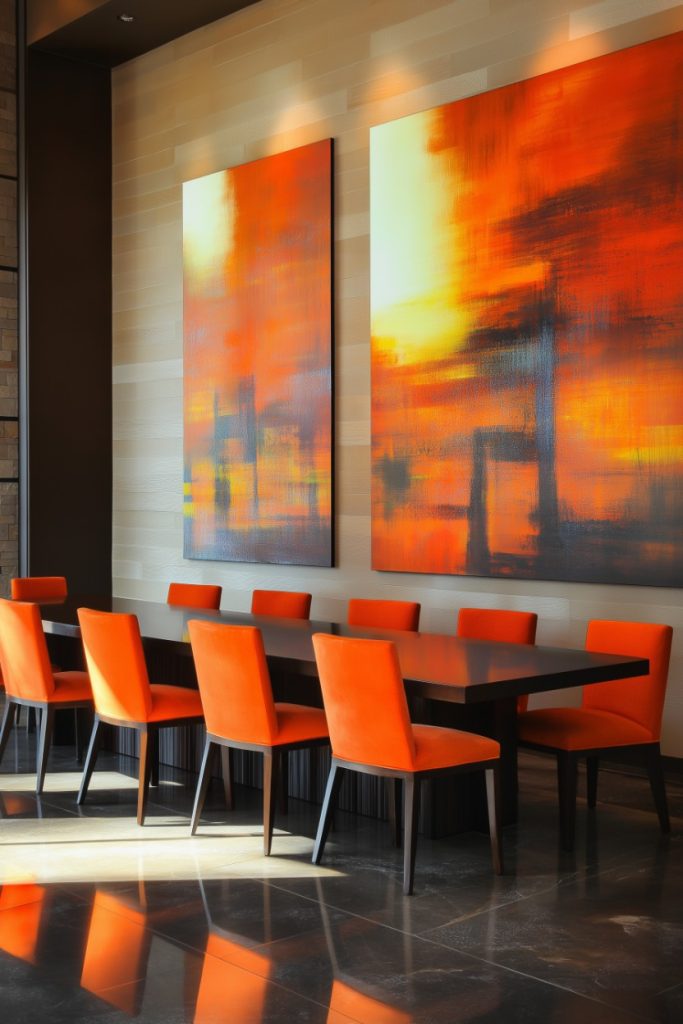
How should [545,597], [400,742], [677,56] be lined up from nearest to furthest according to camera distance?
[400,742] < [677,56] < [545,597]

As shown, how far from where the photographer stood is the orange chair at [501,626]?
5746 millimetres

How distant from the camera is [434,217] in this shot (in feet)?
23.8

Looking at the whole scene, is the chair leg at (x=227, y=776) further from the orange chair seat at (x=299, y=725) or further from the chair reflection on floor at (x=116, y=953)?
the chair reflection on floor at (x=116, y=953)

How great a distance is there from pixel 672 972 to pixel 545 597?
3.28 meters

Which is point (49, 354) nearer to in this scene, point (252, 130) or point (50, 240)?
point (50, 240)

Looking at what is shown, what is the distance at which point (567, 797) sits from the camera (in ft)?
16.0

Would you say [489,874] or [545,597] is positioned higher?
[545,597]

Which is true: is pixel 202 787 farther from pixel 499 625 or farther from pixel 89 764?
pixel 499 625

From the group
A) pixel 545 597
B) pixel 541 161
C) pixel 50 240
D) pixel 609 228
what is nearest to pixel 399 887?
pixel 545 597

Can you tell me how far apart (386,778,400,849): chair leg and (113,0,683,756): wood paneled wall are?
1.85 meters

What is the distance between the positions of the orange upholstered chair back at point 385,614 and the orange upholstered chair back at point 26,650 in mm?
1657

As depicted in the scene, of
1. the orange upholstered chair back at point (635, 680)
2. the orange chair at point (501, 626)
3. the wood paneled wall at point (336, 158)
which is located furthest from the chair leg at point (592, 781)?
the wood paneled wall at point (336, 158)

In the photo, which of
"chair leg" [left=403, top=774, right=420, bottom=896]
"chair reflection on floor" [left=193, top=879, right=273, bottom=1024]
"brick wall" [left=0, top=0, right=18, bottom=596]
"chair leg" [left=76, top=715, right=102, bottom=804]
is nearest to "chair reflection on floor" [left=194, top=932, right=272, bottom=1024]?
"chair reflection on floor" [left=193, top=879, right=273, bottom=1024]

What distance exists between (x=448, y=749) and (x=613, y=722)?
106 centimetres
